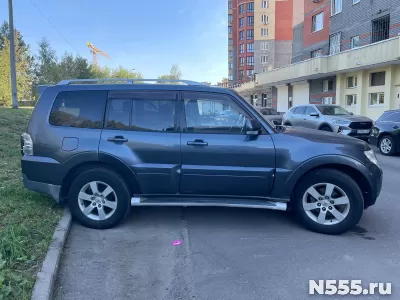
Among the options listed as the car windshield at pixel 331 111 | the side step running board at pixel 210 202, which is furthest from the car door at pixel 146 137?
the car windshield at pixel 331 111

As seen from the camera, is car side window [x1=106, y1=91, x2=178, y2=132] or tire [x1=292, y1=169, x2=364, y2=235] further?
car side window [x1=106, y1=91, x2=178, y2=132]

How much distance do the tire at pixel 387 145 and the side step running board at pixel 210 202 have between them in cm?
829

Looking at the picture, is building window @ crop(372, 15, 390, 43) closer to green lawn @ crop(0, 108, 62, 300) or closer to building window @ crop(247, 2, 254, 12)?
green lawn @ crop(0, 108, 62, 300)

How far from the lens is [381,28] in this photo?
73.7ft

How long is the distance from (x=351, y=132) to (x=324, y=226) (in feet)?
33.3

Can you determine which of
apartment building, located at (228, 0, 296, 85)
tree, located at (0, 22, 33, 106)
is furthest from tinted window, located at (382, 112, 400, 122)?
apartment building, located at (228, 0, 296, 85)

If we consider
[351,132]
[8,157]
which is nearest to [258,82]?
[351,132]

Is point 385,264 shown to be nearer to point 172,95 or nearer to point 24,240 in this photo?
point 172,95

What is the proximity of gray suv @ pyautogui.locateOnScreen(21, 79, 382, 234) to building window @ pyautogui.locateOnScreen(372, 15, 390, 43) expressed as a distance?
2155 centimetres

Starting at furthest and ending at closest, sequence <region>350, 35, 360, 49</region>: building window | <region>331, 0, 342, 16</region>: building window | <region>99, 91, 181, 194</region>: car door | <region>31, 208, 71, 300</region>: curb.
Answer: <region>331, 0, 342, 16</region>: building window, <region>350, 35, 360, 49</region>: building window, <region>99, 91, 181, 194</region>: car door, <region>31, 208, 71, 300</region>: curb

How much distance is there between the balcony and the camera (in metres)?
18.5

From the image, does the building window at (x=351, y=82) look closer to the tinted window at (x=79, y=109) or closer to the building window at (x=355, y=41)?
the building window at (x=355, y=41)

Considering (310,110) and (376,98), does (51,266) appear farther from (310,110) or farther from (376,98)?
(376,98)

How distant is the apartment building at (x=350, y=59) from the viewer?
20219mm
